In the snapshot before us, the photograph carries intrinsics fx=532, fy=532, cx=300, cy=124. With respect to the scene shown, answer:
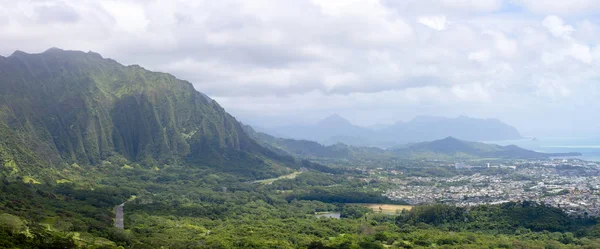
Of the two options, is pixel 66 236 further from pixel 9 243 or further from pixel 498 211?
pixel 498 211

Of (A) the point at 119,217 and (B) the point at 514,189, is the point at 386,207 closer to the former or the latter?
(B) the point at 514,189

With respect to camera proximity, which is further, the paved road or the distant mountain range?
the distant mountain range

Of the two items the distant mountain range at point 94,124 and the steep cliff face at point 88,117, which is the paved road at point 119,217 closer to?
the distant mountain range at point 94,124

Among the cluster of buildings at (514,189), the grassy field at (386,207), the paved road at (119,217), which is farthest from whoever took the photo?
the grassy field at (386,207)

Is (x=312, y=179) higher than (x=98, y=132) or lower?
lower

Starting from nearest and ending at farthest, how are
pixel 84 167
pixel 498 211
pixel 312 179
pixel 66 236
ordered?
pixel 66 236, pixel 498 211, pixel 84 167, pixel 312 179

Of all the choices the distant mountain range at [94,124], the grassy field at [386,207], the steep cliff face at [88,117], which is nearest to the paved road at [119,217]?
the distant mountain range at [94,124]

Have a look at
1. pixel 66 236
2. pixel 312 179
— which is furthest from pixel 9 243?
pixel 312 179

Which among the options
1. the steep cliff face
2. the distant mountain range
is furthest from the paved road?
the steep cliff face

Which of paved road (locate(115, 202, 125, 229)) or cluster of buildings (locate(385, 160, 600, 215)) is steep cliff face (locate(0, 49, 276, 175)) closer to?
paved road (locate(115, 202, 125, 229))
